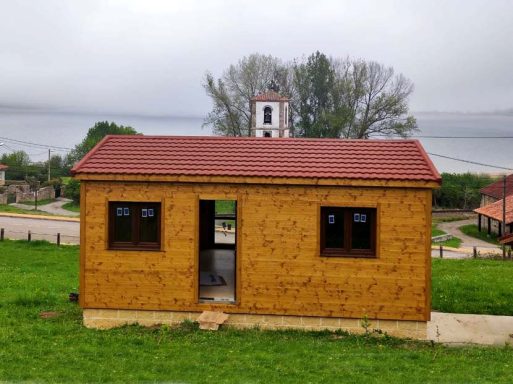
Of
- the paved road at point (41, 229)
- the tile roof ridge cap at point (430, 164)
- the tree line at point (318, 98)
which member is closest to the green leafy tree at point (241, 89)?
the tree line at point (318, 98)

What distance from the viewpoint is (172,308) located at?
13961 millimetres

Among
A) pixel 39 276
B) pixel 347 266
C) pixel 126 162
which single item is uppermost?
pixel 126 162

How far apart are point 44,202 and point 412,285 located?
54826 mm

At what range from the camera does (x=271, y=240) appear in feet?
45.3

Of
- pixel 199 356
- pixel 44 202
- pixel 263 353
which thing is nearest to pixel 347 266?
pixel 263 353

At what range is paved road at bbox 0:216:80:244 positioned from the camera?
35.8 meters

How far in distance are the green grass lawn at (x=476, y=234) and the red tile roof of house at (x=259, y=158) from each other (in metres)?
34.4

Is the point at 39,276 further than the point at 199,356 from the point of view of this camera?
Yes

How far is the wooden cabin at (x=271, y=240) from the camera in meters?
13.5

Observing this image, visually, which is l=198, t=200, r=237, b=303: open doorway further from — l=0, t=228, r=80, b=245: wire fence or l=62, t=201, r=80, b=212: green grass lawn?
l=62, t=201, r=80, b=212: green grass lawn

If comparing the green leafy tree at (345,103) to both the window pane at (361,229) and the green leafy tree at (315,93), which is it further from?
the window pane at (361,229)

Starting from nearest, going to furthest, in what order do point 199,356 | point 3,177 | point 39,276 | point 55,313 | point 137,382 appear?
point 137,382 → point 199,356 → point 55,313 → point 39,276 → point 3,177

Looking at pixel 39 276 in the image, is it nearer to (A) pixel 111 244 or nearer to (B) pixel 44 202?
(A) pixel 111 244

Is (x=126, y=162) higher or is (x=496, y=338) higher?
(x=126, y=162)
